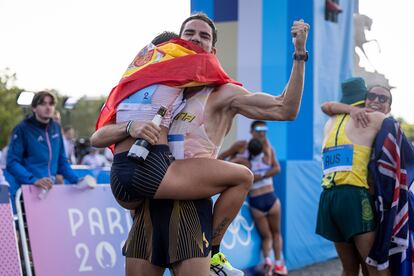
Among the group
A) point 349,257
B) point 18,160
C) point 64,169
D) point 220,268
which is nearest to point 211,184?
point 220,268

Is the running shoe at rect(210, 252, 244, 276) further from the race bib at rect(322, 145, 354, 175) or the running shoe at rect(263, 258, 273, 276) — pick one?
the running shoe at rect(263, 258, 273, 276)

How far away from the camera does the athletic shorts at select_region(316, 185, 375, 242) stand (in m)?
5.18

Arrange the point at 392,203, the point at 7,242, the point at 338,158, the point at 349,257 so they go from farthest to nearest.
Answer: the point at 349,257 < the point at 338,158 < the point at 7,242 < the point at 392,203

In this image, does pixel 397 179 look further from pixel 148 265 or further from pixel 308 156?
pixel 308 156

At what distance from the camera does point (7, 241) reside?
17.0 ft

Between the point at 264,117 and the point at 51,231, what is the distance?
9.74 ft

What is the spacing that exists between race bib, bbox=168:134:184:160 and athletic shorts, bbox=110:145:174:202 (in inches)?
2.6

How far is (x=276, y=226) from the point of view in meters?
8.26

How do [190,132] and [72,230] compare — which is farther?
[72,230]

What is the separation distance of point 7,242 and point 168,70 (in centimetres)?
263

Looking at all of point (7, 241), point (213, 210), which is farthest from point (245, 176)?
point (7, 241)

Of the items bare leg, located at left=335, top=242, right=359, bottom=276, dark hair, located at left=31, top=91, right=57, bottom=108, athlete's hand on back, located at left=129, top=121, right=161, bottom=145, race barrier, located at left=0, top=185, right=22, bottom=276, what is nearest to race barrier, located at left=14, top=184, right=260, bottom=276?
race barrier, located at left=0, top=185, right=22, bottom=276

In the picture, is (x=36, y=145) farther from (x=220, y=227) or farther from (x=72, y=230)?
(x=220, y=227)

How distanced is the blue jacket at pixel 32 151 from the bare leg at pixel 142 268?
9.94ft
